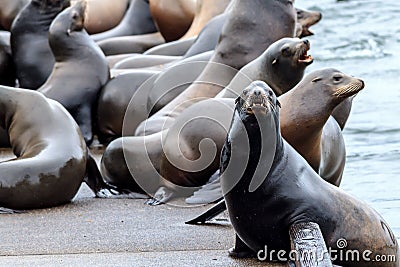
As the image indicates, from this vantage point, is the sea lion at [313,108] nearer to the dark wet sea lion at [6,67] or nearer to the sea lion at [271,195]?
the sea lion at [271,195]

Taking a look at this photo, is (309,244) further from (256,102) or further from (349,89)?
(349,89)

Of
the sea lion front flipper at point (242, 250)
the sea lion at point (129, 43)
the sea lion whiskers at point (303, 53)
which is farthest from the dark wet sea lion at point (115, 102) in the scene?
the sea lion front flipper at point (242, 250)

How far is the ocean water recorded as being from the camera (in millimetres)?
6988

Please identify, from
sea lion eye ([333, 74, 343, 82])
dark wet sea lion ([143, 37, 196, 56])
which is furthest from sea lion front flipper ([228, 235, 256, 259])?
dark wet sea lion ([143, 37, 196, 56])

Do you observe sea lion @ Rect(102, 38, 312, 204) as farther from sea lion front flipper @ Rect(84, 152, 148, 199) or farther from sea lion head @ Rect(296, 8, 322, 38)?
sea lion head @ Rect(296, 8, 322, 38)

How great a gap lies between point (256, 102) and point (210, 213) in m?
0.96

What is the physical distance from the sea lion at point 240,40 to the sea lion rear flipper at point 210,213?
1.99 m

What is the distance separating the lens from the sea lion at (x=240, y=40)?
22.2 feet

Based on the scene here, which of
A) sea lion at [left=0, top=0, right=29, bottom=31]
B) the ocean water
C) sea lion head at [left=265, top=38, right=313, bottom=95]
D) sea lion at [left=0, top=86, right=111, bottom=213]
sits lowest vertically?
the ocean water

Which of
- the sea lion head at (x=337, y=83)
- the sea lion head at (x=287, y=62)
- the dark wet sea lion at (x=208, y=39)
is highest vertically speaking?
the sea lion head at (x=337, y=83)

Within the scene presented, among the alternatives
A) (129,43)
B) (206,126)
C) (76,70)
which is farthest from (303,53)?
(129,43)

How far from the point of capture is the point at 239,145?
3934mm

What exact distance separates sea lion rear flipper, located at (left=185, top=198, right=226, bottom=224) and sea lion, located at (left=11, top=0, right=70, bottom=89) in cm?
423

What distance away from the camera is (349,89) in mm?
4988
